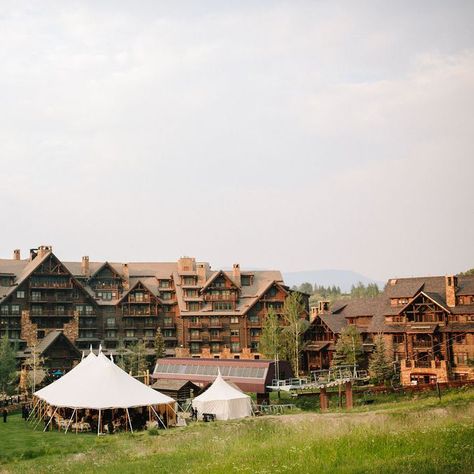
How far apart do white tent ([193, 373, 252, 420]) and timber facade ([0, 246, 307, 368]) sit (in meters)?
32.5

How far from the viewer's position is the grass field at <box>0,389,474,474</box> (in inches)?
731

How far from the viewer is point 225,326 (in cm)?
7925

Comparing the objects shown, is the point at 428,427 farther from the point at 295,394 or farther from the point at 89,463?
the point at 295,394

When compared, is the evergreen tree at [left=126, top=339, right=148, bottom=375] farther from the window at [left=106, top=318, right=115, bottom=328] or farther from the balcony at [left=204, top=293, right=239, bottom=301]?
the balcony at [left=204, top=293, right=239, bottom=301]

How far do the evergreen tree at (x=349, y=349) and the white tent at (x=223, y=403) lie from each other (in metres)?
20.6

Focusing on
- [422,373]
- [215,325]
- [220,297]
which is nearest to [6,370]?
[215,325]

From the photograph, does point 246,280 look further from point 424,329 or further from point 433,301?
point 433,301

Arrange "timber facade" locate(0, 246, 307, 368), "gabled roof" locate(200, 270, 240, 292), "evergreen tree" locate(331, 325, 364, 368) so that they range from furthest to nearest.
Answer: "gabled roof" locate(200, 270, 240, 292) < "timber facade" locate(0, 246, 307, 368) < "evergreen tree" locate(331, 325, 364, 368)

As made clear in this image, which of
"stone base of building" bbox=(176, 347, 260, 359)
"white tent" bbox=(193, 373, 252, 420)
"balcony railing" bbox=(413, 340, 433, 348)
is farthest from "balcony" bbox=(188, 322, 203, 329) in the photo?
"white tent" bbox=(193, 373, 252, 420)

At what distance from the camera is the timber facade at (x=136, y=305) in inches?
2958

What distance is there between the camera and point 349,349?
2510 inches

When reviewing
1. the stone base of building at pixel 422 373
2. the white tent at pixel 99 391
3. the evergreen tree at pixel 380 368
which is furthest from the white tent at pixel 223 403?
the stone base of building at pixel 422 373

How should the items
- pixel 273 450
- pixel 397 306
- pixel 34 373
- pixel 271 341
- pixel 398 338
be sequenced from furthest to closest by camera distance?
pixel 271 341, pixel 397 306, pixel 398 338, pixel 34 373, pixel 273 450

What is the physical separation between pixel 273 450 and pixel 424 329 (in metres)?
42.3
